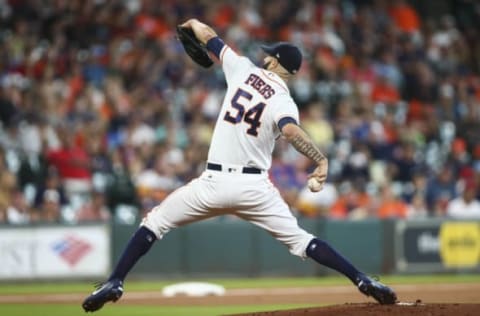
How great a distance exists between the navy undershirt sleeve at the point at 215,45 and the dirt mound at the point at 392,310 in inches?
80.7

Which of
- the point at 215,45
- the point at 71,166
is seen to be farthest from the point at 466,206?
the point at 215,45

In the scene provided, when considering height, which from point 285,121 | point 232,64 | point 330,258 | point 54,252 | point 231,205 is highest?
point 232,64

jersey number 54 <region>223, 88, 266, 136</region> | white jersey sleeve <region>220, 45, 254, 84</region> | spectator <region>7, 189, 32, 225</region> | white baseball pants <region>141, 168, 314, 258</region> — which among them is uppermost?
white jersey sleeve <region>220, 45, 254, 84</region>

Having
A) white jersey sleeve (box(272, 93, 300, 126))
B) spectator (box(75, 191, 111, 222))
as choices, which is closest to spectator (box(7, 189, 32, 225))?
spectator (box(75, 191, 111, 222))

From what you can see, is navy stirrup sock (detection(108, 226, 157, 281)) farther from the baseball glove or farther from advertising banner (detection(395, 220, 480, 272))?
advertising banner (detection(395, 220, 480, 272))

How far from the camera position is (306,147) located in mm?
7621

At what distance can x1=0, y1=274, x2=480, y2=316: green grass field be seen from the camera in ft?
32.3

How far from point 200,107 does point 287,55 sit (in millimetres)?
9321

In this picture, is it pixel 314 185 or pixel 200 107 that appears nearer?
pixel 314 185

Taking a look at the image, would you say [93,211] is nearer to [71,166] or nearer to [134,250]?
[71,166]

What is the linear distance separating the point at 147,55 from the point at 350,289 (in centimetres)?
634

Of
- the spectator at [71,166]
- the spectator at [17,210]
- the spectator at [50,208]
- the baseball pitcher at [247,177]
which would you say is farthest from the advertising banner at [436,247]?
the baseball pitcher at [247,177]

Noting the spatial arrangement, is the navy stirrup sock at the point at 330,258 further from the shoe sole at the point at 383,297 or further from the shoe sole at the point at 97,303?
the shoe sole at the point at 97,303

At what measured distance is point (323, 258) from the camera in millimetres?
7922
